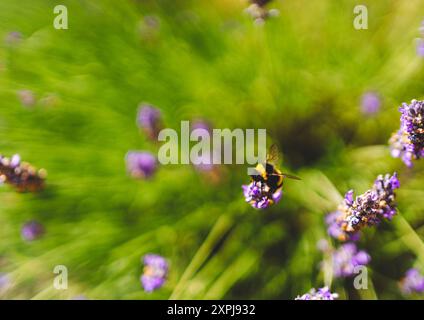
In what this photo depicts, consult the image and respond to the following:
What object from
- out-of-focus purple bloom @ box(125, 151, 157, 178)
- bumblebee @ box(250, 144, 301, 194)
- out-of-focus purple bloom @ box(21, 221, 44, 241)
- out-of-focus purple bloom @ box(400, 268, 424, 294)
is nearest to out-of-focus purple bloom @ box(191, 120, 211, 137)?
out-of-focus purple bloom @ box(125, 151, 157, 178)

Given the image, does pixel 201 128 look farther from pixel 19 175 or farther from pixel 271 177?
pixel 19 175

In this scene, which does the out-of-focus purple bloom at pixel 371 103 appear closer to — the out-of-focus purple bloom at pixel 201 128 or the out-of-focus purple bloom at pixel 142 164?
the out-of-focus purple bloom at pixel 201 128

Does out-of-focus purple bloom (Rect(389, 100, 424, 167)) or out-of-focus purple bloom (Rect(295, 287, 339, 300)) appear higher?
out-of-focus purple bloom (Rect(389, 100, 424, 167))

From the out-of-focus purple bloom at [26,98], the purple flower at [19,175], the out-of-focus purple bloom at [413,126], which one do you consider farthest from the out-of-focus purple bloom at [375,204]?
the out-of-focus purple bloom at [26,98]

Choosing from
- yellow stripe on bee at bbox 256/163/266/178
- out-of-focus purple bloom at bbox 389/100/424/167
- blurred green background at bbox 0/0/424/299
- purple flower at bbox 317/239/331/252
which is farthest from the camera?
blurred green background at bbox 0/0/424/299

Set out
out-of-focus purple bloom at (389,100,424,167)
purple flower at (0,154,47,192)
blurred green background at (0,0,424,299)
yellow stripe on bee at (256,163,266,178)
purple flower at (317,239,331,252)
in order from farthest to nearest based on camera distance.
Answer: blurred green background at (0,0,424,299)
purple flower at (317,239,331,252)
purple flower at (0,154,47,192)
yellow stripe on bee at (256,163,266,178)
out-of-focus purple bloom at (389,100,424,167)

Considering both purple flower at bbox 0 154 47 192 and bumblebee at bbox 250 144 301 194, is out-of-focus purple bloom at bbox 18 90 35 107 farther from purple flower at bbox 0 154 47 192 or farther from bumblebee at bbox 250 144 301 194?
bumblebee at bbox 250 144 301 194

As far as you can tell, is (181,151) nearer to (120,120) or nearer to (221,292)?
(120,120)

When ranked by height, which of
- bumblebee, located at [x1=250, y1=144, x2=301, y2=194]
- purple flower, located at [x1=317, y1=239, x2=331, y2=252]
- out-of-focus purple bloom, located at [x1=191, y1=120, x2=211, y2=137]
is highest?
out-of-focus purple bloom, located at [x1=191, y1=120, x2=211, y2=137]
